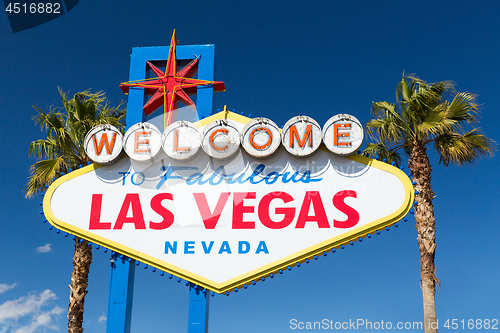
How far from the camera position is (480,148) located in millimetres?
14617

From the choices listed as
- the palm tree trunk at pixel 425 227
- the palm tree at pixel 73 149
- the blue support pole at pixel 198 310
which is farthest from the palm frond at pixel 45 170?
the palm tree trunk at pixel 425 227

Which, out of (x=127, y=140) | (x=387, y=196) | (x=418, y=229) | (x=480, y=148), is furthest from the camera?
(x=480, y=148)

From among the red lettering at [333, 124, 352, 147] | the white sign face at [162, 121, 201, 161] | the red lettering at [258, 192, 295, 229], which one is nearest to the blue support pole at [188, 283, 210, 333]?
the red lettering at [258, 192, 295, 229]

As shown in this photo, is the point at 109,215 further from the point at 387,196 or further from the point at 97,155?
the point at 387,196

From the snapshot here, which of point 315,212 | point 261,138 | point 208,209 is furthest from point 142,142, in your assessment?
point 315,212

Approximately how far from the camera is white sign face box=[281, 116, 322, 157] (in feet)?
38.7

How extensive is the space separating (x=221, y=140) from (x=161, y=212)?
2204mm

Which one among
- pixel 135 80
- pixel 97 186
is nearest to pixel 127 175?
pixel 97 186

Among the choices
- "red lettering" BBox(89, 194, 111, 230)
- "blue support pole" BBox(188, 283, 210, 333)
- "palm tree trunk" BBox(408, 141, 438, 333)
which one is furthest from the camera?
"palm tree trunk" BBox(408, 141, 438, 333)

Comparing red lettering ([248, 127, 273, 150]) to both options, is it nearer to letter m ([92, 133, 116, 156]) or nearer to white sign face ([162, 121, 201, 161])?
white sign face ([162, 121, 201, 161])

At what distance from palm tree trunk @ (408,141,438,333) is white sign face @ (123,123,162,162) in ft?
23.4

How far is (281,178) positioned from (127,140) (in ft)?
12.6

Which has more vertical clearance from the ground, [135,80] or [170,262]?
[135,80]

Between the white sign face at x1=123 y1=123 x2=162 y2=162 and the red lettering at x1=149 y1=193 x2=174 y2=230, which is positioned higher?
the white sign face at x1=123 y1=123 x2=162 y2=162
